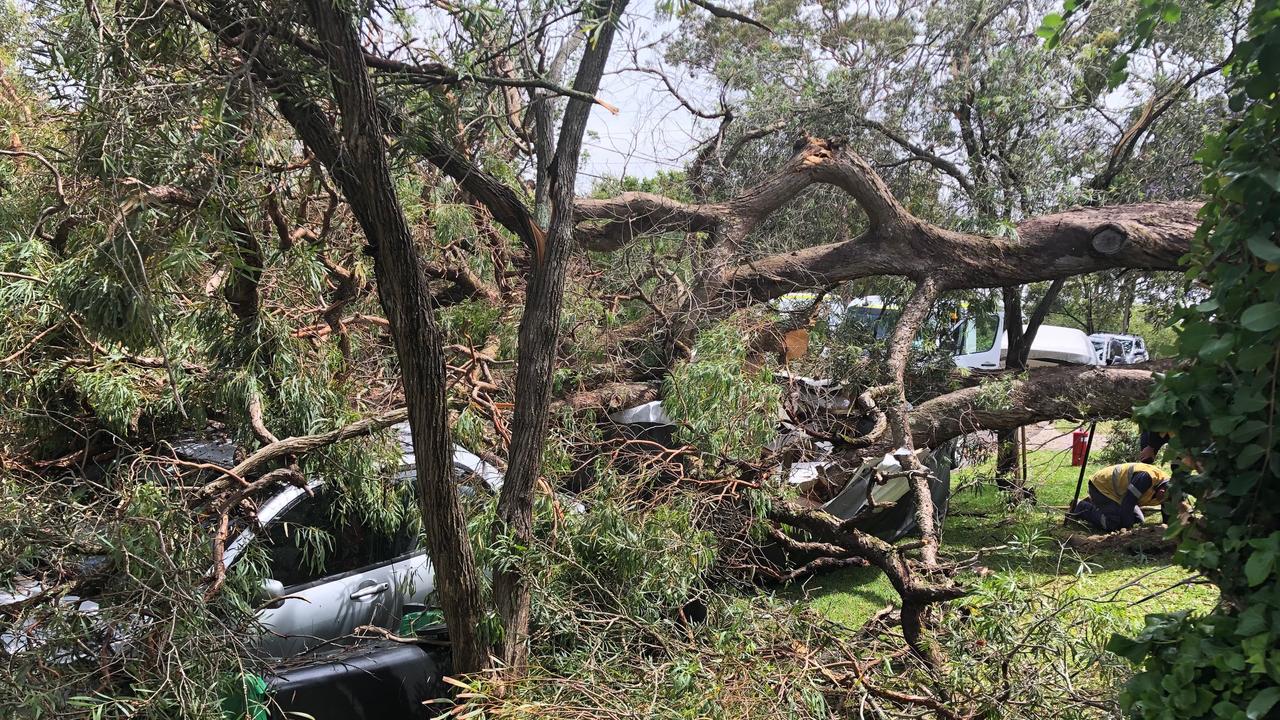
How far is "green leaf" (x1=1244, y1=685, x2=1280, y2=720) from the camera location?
65.8 inches

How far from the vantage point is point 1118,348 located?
62.9 ft

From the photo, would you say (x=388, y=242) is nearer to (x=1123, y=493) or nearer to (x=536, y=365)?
(x=536, y=365)

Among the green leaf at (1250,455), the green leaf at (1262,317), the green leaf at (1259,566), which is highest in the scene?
the green leaf at (1262,317)

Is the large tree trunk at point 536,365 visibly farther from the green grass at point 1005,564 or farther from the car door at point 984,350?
the car door at point 984,350

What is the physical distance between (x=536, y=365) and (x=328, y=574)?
173cm

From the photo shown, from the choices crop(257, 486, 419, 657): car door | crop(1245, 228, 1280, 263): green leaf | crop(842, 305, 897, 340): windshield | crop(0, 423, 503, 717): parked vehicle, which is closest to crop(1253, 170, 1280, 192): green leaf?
crop(1245, 228, 1280, 263): green leaf

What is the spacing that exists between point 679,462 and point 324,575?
2100mm

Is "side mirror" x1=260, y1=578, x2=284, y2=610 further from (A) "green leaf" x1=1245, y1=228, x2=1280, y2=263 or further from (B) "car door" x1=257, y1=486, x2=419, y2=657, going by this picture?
(A) "green leaf" x1=1245, y1=228, x2=1280, y2=263

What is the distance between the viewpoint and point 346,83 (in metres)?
3.07

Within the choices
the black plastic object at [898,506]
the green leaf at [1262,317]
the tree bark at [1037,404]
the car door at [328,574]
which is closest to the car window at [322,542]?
the car door at [328,574]

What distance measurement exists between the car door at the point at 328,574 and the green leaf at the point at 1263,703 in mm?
3698

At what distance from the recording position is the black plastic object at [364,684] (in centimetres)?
388

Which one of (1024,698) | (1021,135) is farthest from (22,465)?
(1021,135)

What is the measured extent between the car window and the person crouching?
6104 millimetres
